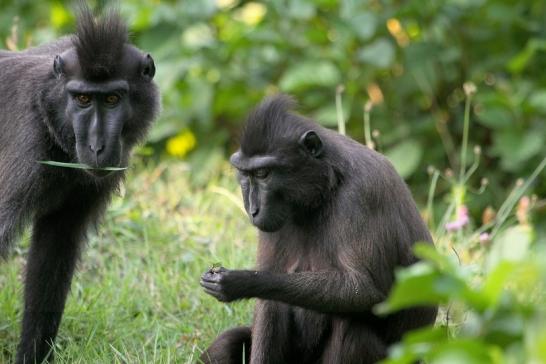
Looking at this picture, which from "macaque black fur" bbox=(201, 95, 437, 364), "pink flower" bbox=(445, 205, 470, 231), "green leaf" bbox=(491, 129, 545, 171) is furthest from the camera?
"green leaf" bbox=(491, 129, 545, 171)

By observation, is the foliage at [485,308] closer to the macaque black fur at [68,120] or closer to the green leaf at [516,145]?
the macaque black fur at [68,120]

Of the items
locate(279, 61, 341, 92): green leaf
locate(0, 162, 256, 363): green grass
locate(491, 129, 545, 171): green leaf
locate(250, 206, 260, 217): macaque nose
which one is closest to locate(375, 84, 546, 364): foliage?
locate(250, 206, 260, 217): macaque nose

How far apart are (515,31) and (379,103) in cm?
155

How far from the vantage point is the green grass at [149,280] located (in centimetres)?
572

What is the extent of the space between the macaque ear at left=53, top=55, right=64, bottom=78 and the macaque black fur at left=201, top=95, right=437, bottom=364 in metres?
1.15

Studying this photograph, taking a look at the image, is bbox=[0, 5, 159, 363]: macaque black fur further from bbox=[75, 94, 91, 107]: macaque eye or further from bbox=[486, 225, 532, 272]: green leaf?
bbox=[486, 225, 532, 272]: green leaf

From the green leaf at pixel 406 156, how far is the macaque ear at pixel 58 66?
432cm

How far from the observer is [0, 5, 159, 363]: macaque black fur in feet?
16.8

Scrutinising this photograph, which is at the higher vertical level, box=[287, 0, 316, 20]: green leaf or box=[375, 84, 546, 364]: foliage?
box=[375, 84, 546, 364]: foliage

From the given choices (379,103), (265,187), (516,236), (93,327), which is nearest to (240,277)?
(265,187)

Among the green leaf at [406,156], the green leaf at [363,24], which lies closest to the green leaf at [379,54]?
the green leaf at [363,24]

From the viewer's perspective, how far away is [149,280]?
650cm

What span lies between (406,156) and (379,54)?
1040mm

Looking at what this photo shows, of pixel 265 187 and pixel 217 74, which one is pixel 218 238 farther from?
pixel 217 74
